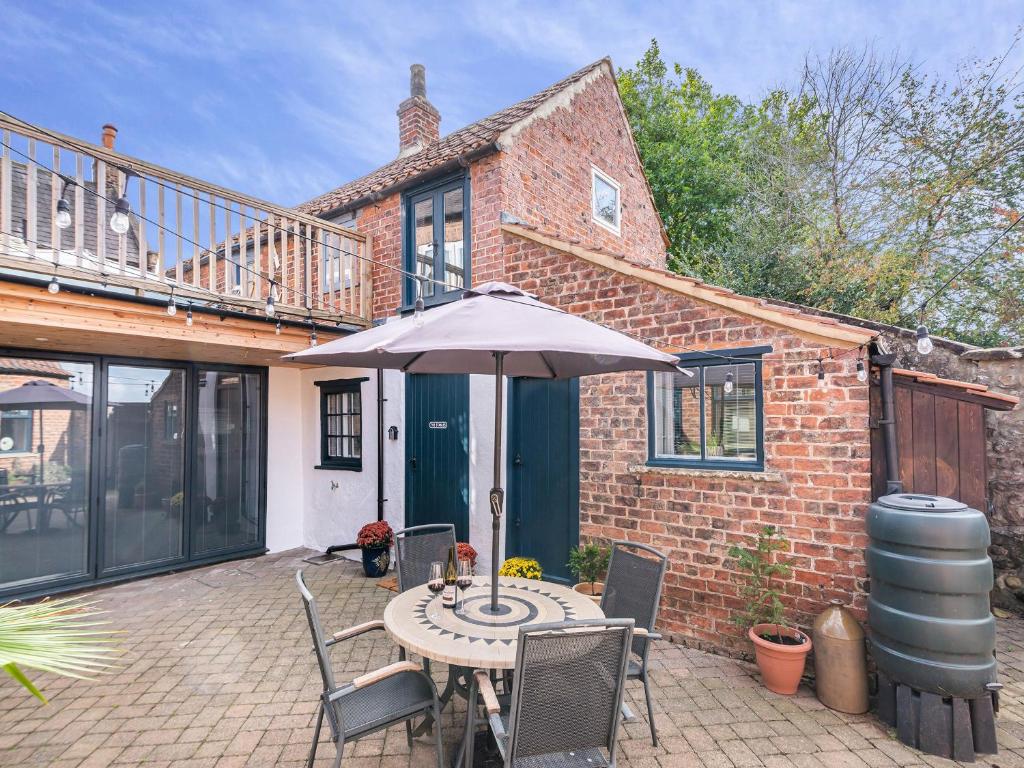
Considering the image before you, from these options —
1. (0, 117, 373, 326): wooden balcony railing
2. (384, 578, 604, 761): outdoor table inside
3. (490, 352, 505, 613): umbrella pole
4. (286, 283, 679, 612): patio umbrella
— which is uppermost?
(0, 117, 373, 326): wooden balcony railing

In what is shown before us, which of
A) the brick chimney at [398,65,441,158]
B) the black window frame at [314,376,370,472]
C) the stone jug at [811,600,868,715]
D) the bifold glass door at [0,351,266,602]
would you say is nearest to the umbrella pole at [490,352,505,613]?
the stone jug at [811,600,868,715]

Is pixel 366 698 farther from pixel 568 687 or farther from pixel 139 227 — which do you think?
pixel 139 227

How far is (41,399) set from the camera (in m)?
5.73

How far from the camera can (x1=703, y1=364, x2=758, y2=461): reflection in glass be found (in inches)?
169

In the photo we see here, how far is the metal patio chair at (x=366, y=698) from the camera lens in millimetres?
2391

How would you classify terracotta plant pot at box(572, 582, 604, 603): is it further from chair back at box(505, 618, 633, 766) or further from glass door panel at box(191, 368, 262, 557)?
glass door panel at box(191, 368, 262, 557)

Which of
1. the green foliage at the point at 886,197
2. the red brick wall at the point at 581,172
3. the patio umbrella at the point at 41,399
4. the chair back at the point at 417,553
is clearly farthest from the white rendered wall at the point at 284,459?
the green foliage at the point at 886,197

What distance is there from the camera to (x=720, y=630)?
14.0 ft

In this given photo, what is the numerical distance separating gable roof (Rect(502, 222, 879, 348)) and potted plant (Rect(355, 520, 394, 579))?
387cm

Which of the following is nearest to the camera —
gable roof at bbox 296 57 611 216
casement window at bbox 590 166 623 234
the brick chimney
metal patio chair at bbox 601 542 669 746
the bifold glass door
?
metal patio chair at bbox 601 542 669 746

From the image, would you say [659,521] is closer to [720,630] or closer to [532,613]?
[720,630]

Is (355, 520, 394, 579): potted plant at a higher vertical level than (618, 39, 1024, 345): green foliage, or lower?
lower

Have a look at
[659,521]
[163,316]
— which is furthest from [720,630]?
[163,316]

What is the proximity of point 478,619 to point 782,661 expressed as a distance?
7.34 feet
